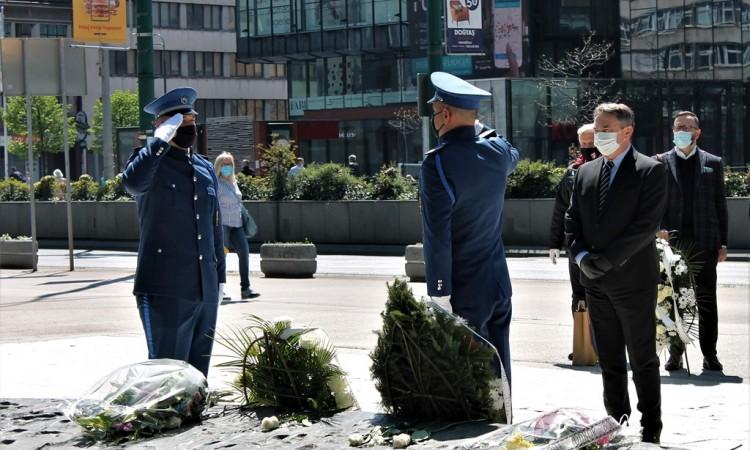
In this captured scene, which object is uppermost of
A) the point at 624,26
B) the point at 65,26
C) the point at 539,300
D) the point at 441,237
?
the point at 65,26

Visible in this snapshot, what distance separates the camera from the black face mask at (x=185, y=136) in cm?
701

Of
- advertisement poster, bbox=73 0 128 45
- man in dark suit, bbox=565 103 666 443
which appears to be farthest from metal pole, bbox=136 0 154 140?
man in dark suit, bbox=565 103 666 443

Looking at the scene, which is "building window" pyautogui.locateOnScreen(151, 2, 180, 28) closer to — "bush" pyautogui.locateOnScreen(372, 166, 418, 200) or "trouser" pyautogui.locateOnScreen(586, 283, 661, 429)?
"bush" pyautogui.locateOnScreen(372, 166, 418, 200)

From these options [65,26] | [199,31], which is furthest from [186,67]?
[65,26]

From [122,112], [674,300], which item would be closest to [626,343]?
[674,300]

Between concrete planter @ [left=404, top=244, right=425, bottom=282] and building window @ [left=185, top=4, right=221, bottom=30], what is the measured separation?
88251mm

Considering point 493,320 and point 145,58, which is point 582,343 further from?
point 145,58

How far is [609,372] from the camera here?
22.5 ft

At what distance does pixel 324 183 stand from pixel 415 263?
1037cm

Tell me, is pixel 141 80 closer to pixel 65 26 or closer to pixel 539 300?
pixel 539 300

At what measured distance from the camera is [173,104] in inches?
274

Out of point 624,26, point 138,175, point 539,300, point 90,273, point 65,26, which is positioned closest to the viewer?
point 138,175

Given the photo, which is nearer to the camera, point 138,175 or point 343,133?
point 138,175

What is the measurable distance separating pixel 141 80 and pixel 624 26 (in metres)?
41.7
